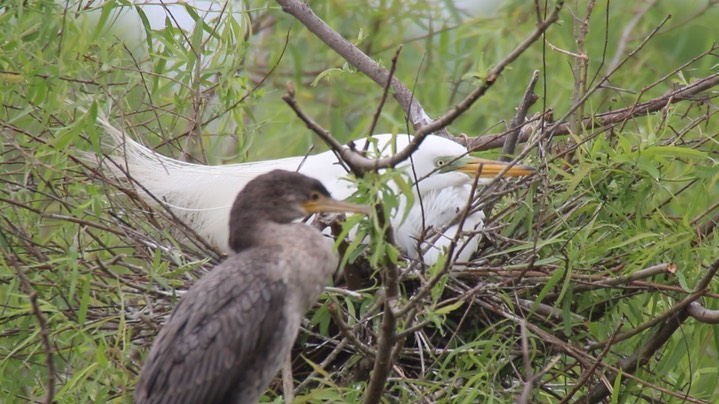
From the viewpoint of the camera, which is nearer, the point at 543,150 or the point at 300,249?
the point at 300,249

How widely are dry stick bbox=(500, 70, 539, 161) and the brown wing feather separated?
934 mm

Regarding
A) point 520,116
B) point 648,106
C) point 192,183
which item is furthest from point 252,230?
point 648,106

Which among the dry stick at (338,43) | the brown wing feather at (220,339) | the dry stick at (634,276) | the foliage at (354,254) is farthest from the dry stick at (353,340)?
the dry stick at (338,43)

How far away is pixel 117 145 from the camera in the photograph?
303 centimetres

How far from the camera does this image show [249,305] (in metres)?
2.33

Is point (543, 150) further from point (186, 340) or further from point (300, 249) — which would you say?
point (186, 340)

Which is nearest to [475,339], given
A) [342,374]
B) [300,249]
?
[342,374]

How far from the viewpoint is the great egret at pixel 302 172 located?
317 cm

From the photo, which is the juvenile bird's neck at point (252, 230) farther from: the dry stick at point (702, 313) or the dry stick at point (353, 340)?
the dry stick at point (702, 313)

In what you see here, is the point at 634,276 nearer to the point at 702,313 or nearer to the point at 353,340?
the point at 702,313

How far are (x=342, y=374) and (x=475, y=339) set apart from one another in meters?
0.35

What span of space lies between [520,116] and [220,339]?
1200mm

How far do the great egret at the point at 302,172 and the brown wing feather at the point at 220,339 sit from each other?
77 centimetres

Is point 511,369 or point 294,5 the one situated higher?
point 294,5
